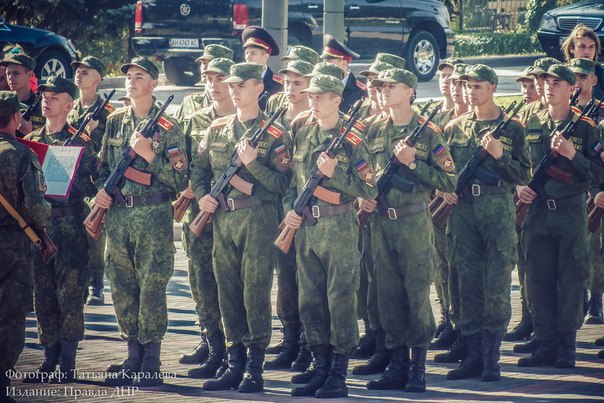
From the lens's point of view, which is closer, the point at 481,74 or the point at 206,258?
the point at 481,74

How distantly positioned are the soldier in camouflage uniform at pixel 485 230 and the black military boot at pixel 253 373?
1.44m

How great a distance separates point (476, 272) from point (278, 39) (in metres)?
4.91

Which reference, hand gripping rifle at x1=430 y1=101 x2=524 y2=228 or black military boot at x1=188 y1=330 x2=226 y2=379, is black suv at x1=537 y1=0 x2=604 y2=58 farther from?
black military boot at x1=188 y1=330 x2=226 y2=379

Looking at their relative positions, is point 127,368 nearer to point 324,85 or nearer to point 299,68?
point 324,85

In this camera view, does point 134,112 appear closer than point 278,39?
Yes

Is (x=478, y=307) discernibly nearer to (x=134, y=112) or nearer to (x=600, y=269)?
(x=600, y=269)

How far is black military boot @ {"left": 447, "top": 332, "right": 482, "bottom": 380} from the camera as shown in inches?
A: 400

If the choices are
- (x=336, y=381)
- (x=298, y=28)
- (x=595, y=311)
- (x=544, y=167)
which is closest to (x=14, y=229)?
(x=336, y=381)

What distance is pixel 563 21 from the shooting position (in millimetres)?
23578

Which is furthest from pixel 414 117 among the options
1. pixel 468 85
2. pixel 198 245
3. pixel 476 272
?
pixel 198 245

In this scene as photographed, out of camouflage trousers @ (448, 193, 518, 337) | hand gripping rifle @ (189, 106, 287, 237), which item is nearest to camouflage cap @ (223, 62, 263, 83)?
hand gripping rifle @ (189, 106, 287, 237)

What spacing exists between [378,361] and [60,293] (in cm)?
245

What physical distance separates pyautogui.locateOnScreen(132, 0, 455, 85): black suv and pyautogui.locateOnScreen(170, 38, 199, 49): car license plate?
15mm

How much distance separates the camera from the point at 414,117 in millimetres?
10180
